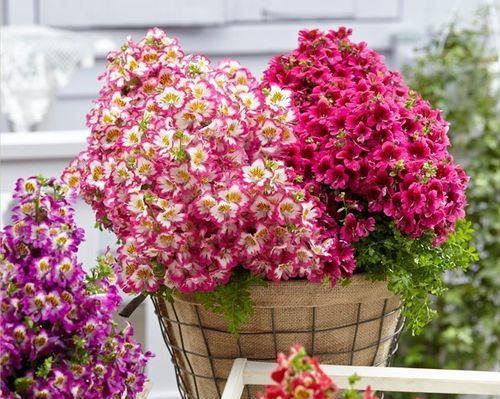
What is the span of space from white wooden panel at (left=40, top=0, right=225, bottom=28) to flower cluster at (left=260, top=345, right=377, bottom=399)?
287cm

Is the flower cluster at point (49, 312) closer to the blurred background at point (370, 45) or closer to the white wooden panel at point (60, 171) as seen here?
the white wooden panel at point (60, 171)

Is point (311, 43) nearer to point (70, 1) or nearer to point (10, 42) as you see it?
point (10, 42)

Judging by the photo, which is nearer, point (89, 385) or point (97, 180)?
point (89, 385)

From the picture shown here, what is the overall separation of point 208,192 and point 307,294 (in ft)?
0.65

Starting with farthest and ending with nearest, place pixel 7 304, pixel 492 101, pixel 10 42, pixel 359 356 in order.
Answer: pixel 492 101
pixel 10 42
pixel 359 356
pixel 7 304

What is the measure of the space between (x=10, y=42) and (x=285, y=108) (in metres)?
1.88

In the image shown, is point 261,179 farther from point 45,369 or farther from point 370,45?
point 370,45

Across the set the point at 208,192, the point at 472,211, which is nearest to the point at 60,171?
the point at 208,192

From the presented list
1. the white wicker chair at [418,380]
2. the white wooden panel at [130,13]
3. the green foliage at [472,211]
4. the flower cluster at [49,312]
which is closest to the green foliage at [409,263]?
the white wicker chair at [418,380]

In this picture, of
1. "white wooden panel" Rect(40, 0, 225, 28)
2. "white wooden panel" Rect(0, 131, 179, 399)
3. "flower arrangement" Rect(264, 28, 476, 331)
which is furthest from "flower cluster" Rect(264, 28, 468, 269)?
"white wooden panel" Rect(40, 0, 225, 28)

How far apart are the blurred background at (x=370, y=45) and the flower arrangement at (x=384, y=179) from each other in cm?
107

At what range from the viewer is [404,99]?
4.19 feet

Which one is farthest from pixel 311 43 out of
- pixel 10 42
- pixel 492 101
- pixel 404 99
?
pixel 492 101

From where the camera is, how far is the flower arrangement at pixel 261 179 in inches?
43.5
